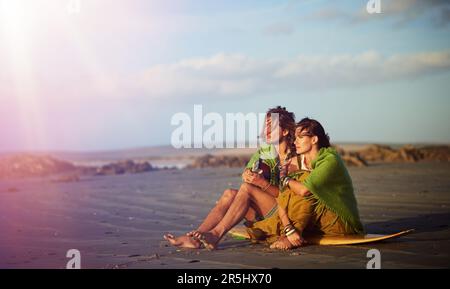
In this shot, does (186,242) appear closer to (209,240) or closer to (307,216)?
(209,240)

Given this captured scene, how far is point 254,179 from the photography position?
5.18 meters

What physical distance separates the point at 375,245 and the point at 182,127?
178 inches

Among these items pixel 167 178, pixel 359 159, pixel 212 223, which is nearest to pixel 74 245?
pixel 212 223

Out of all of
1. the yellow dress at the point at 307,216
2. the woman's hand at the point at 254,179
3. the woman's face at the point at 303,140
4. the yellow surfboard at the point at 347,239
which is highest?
the woman's face at the point at 303,140

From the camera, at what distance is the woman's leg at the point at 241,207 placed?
5.07 meters

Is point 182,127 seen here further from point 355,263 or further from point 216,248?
point 355,263

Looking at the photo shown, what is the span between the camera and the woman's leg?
5.07m

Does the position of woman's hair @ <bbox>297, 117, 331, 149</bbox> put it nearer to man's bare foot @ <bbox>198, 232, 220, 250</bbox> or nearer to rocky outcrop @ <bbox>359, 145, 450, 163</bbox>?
man's bare foot @ <bbox>198, 232, 220, 250</bbox>

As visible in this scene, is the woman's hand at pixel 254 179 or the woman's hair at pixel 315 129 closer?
the woman's hair at pixel 315 129

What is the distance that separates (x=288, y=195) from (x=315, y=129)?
52cm

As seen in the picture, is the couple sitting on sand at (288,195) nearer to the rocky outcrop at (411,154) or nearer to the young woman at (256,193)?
the young woman at (256,193)

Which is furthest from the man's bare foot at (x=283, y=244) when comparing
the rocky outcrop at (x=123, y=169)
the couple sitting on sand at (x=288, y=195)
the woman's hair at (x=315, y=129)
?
the rocky outcrop at (x=123, y=169)

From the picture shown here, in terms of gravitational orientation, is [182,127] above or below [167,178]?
above

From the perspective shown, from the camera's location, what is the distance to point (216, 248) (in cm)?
509
